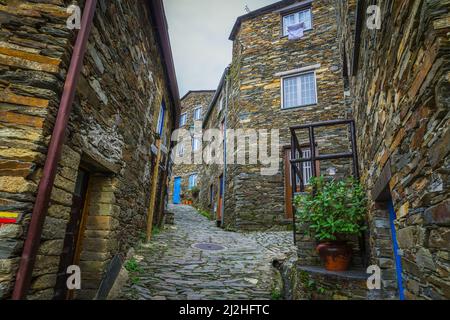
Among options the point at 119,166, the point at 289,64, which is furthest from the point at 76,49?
the point at 289,64

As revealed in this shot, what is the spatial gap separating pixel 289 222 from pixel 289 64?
19.0 ft

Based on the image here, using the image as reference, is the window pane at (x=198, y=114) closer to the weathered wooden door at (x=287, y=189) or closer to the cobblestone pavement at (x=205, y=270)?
the weathered wooden door at (x=287, y=189)

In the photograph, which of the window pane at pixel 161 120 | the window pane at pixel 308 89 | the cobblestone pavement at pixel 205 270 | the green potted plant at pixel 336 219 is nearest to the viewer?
the cobblestone pavement at pixel 205 270

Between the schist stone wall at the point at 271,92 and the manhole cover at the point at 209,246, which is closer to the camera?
the manhole cover at the point at 209,246

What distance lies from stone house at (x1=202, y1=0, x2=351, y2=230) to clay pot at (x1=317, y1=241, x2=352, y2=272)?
4556 mm

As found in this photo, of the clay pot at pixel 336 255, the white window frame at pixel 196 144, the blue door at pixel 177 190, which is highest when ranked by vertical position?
the white window frame at pixel 196 144

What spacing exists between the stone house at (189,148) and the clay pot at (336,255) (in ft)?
45.4

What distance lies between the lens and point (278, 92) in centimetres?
952

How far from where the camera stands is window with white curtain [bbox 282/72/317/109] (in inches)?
357

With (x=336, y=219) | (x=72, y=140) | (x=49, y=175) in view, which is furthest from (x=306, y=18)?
(x=49, y=175)

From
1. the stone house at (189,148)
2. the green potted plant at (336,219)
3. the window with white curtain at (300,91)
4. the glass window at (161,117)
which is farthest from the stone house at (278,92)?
the stone house at (189,148)

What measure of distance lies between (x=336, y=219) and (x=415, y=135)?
211cm

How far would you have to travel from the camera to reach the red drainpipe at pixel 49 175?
1889mm

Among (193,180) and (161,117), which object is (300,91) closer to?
(161,117)
